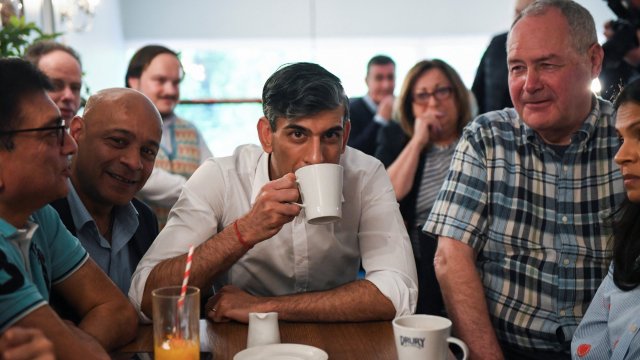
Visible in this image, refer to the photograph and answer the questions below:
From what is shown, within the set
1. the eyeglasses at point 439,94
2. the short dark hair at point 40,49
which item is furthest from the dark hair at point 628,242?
the short dark hair at point 40,49

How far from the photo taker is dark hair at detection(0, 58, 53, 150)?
1.18m

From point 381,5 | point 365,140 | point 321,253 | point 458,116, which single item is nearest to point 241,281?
point 321,253

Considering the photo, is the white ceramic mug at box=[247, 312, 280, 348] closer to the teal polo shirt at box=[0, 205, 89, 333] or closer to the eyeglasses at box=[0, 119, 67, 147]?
the teal polo shirt at box=[0, 205, 89, 333]

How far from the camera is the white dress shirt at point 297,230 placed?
1.77m

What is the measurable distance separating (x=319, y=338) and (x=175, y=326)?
0.35m

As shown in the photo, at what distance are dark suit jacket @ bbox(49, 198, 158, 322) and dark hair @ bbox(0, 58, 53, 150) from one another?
1.33 feet

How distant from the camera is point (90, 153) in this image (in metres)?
1.84

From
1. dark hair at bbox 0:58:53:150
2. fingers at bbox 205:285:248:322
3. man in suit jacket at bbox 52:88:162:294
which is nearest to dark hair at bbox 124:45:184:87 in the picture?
man in suit jacket at bbox 52:88:162:294

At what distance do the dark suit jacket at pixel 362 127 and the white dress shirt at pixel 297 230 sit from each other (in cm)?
191

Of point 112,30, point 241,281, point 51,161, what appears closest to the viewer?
point 51,161

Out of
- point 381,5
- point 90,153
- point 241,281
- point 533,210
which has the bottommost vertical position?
point 241,281

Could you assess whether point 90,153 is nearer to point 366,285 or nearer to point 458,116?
point 366,285

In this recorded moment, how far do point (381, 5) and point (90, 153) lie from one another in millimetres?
7672

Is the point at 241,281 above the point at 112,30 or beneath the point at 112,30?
beneath
